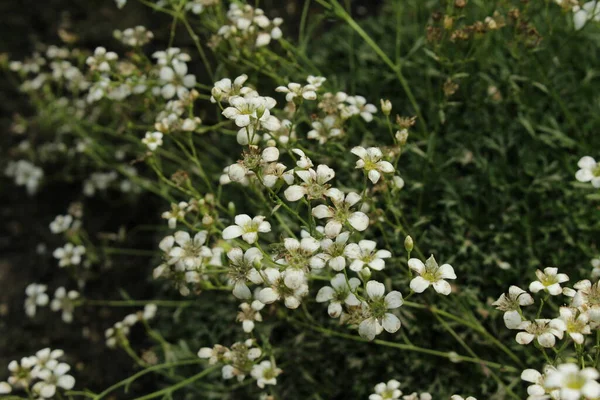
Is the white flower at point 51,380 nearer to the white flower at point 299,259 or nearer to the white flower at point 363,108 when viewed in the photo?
the white flower at point 299,259

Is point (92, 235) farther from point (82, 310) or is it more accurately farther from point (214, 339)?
point (214, 339)

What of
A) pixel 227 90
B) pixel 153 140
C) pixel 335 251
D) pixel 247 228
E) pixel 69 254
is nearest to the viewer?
pixel 335 251

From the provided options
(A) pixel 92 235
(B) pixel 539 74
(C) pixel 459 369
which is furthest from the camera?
(A) pixel 92 235

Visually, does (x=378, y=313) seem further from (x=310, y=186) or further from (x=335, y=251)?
(x=310, y=186)

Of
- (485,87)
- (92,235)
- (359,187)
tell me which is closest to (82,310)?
(92,235)

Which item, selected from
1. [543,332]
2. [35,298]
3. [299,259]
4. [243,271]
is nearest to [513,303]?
[543,332]

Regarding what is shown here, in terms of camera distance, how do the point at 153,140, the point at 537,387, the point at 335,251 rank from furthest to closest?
the point at 153,140, the point at 335,251, the point at 537,387
